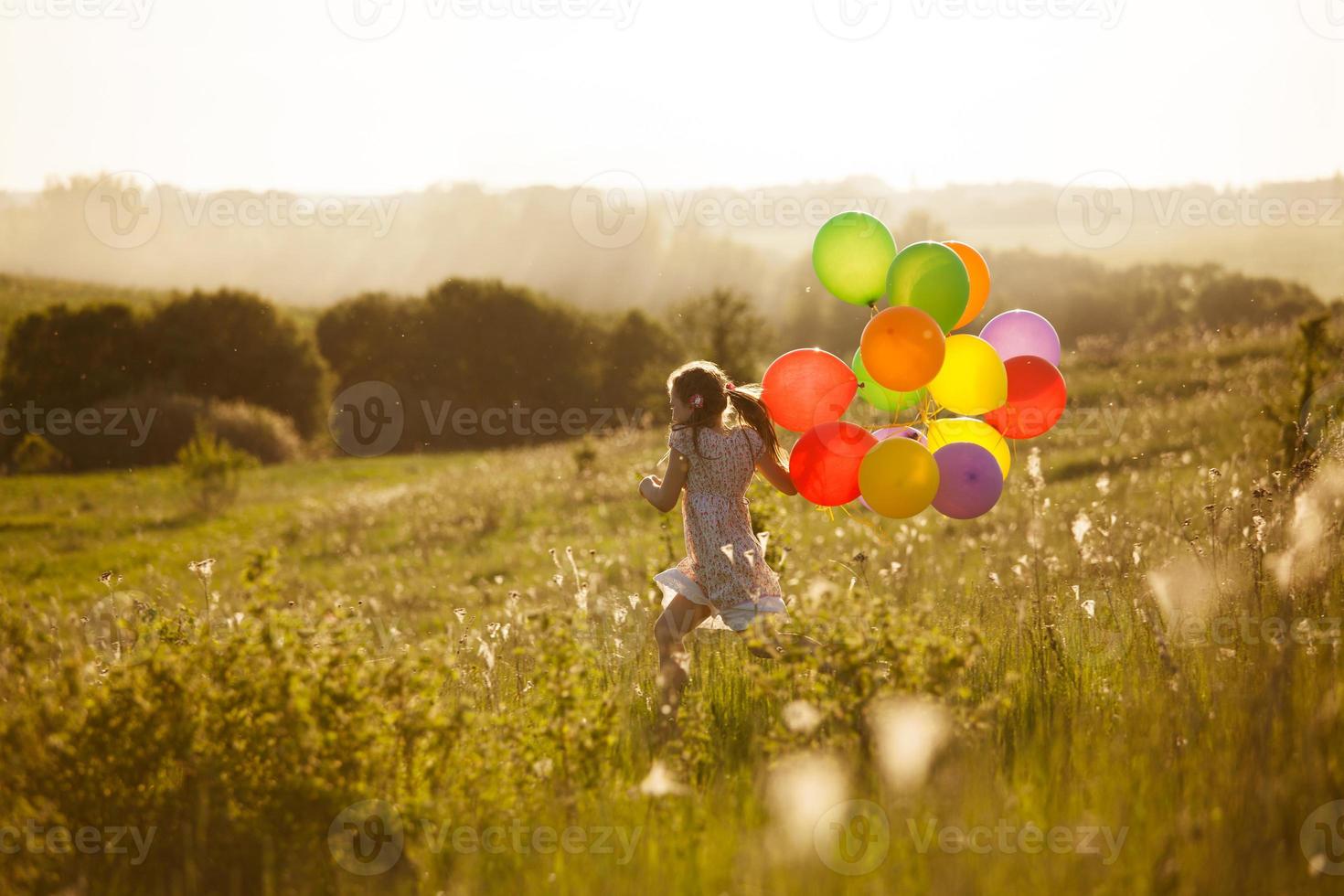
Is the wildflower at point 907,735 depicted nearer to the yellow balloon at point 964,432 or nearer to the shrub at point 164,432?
the yellow balloon at point 964,432

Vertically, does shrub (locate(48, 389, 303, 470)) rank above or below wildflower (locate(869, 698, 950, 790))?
above

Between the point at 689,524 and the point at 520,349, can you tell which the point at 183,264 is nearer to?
the point at 520,349

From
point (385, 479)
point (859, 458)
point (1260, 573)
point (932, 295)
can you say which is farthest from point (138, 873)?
point (385, 479)

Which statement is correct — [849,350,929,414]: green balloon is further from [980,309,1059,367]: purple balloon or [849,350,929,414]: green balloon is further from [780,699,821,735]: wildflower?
[780,699,821,735]: wildflower

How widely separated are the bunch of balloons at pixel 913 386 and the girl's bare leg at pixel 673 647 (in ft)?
3.12

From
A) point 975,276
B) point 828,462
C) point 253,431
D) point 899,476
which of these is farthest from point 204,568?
point 253,431

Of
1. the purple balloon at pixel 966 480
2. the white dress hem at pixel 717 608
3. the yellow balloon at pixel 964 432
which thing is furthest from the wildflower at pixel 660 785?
the yellow balloon at pixel 964 432

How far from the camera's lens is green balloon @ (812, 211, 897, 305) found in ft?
18.5

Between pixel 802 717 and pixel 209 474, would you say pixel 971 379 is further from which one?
pixel 209 474

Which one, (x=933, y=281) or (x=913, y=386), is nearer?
(x=913, y=386)

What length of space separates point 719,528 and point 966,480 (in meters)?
1.42

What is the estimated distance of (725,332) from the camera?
34.8 metres

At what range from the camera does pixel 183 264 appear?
292 feet

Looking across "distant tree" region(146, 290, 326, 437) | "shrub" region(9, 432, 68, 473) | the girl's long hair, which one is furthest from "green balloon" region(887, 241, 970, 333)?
"distant tree" region(146, 290, 326, 437)
